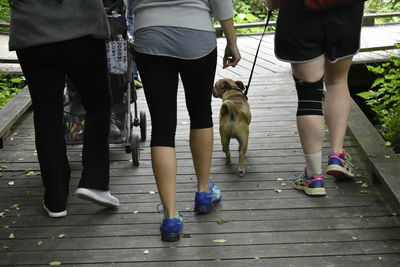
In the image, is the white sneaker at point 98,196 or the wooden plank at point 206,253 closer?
the wooden plank at point 206,253

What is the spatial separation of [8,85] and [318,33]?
5.45 m

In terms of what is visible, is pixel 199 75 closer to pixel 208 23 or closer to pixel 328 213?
pixel 208 23

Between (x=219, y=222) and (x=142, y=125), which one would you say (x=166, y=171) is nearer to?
(x=219, y=222)

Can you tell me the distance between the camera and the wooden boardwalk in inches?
133

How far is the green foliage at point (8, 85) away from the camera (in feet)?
24.9

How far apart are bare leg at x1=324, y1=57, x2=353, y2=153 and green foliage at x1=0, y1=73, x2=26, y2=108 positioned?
431 centimetres

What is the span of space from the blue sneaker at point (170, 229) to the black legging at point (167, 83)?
43 cm

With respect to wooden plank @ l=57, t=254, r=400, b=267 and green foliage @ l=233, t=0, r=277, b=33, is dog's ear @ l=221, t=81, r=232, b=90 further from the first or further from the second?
green foliage @ l=233, t=0, r=277, b=33

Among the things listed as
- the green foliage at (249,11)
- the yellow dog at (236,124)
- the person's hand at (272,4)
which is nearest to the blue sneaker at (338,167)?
the yellow dog at (236,124)

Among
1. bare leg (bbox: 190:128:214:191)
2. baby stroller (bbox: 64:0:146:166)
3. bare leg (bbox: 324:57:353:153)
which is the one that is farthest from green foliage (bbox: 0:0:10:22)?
bare leg (bbox: 190:128:214:191)

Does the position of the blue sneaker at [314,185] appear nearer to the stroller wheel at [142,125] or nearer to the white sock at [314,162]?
the white sock at [314,162]

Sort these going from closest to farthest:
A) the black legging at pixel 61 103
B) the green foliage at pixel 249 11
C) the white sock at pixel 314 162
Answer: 1. the black legging at pixel 61 103
2. the white sock at pixel 314 162
3. the green foliage at pixel 249 11

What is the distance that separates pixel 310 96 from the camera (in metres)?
4.06

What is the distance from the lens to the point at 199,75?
346 cm
